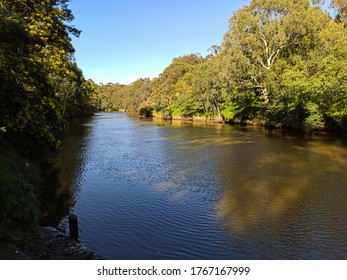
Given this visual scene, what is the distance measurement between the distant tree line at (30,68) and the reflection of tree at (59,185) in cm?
297

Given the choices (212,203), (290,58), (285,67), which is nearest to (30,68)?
(212,203)

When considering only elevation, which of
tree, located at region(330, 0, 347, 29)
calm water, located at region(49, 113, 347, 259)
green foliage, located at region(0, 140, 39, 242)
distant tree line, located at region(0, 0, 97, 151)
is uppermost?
tree, located at region(330, 0, 347, 29)

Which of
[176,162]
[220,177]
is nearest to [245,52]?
[176,162]

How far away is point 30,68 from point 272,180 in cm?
1529

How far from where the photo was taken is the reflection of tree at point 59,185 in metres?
14.9

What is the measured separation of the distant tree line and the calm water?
4465 millimetres

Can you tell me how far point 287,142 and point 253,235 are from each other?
86.3ft

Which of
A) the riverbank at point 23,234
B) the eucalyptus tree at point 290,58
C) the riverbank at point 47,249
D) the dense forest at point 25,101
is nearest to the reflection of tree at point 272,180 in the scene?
the riverbank at point 47,249

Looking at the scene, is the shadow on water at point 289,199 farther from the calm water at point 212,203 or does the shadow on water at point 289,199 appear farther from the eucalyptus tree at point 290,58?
the eucalyptus tree at point 290,58

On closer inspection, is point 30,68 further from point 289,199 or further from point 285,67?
point 285,67

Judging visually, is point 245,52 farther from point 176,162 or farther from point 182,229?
point 182,229

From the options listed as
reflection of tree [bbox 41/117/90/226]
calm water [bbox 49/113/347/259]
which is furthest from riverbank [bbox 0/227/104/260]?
reflection of tree [bbox 41/117/90/226]

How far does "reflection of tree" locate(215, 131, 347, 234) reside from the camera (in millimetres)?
14406

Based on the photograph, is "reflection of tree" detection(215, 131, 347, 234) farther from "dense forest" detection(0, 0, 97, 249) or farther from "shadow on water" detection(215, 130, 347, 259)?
"dense forest" detection(0, 0, 97, 249)
